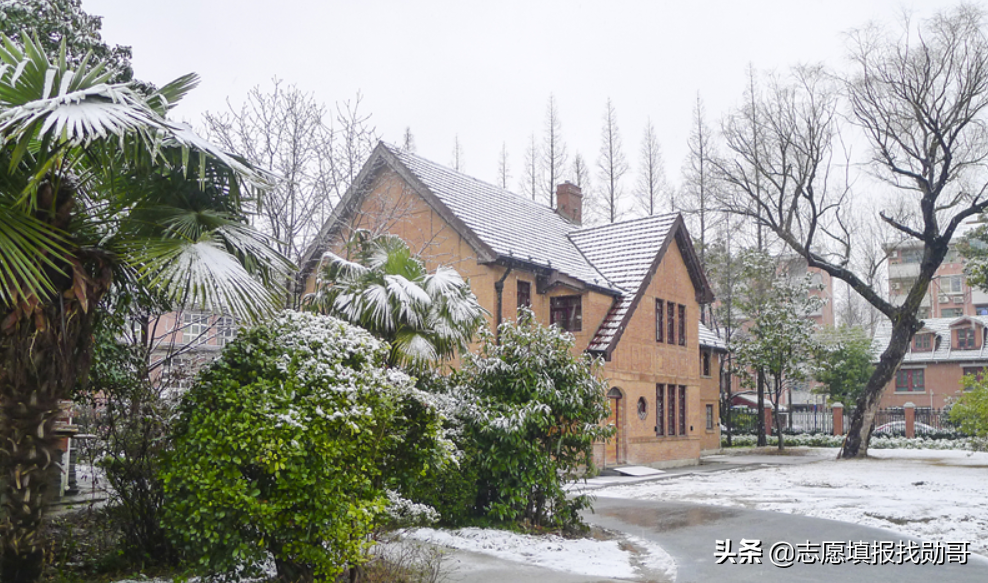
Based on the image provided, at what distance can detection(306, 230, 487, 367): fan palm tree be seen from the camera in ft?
38.4

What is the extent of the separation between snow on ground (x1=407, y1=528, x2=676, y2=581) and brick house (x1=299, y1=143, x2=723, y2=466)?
9572mm

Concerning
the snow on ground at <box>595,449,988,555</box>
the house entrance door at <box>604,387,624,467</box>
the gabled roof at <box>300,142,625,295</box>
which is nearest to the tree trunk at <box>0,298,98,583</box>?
the snow on ground at <box>595,449,988,555</box>

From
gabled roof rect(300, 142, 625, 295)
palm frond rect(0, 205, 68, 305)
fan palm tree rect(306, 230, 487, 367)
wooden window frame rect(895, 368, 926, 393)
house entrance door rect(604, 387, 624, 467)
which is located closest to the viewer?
palm frond rect(0, 205, 68, 305)

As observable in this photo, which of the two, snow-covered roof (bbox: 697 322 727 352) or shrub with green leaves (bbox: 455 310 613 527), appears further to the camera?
snow-covered roof (bbox: 697 322 727 352)

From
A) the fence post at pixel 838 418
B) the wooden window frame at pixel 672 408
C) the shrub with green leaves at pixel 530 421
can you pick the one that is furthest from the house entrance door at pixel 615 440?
the fence post at pixel 838 418

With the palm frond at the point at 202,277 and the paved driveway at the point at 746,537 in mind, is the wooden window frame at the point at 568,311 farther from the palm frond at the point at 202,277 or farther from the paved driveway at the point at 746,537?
the palm frond at the point at 202,277

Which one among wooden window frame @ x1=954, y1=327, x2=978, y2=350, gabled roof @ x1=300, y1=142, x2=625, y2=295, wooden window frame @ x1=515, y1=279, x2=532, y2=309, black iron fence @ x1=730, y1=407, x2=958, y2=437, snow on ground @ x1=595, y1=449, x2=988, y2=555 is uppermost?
gabled roof @ x1=300, y1=142, x2=625, y2=295

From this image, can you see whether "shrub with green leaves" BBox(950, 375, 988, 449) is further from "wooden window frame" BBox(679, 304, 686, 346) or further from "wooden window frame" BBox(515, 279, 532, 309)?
"wooden window frame" BBox(515, 279, 532, 309)

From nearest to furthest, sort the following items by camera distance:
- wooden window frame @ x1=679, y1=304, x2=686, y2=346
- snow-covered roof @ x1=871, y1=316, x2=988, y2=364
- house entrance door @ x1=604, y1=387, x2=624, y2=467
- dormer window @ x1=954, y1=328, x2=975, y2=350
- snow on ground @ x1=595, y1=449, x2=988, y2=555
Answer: snow on ground @ x1=595, y1=449, x2=988, y2=555
house entrance door @ x1=604, y1=387, x2=624, y2=467
wooden window frame @ x1=679, y1=304, x2=686, y2=346
snow-covered roof @ x1=871, y1=316, x2=988, y2=364
dormer window @ x1=954, y1=328, x2=975, y2=350

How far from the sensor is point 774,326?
1380 inches

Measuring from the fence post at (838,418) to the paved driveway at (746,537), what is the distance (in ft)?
97.7

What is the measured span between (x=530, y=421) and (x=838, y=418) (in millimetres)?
36675

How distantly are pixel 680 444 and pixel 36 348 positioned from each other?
78.3 feet

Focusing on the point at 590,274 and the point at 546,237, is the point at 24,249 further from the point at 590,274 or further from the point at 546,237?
the point at 546,237
